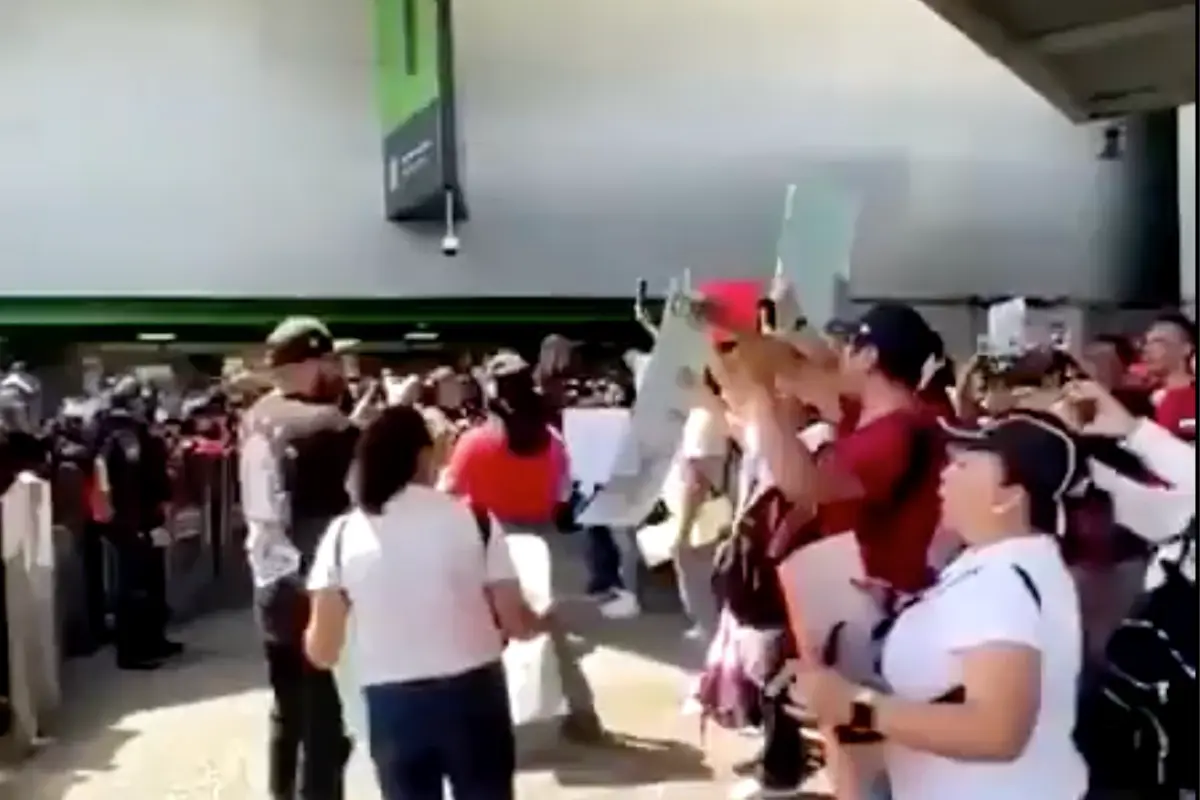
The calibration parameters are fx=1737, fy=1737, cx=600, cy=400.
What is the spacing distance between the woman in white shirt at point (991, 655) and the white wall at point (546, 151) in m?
7.48

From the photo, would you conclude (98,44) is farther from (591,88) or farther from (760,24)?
(760,24)

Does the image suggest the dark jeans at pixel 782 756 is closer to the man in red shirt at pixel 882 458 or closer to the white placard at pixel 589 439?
the white placard at pixel 589 439

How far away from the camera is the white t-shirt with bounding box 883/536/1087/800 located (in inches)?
78.1

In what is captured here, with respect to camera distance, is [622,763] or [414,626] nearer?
[414,626]

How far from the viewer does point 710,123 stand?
9867 mm

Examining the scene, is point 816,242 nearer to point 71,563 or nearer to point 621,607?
point 621,607

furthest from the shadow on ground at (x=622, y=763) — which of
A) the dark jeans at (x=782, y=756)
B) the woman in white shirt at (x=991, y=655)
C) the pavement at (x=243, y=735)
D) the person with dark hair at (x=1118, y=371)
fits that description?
the woman in white shirt at (x=991, y=655)

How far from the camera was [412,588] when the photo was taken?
3170mm

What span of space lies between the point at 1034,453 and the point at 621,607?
5.13 metres

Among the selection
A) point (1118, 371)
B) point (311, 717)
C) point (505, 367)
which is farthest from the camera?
point (505, 367)

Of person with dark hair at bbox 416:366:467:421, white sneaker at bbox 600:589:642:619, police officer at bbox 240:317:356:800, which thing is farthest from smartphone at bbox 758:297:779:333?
white sneaker at bbox 600:589:642:619

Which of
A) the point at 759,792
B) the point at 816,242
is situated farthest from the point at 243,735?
the point at 816,242

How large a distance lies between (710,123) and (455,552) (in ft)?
22.9

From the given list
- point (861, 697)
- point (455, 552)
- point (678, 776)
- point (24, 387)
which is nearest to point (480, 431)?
point (678, 776)
